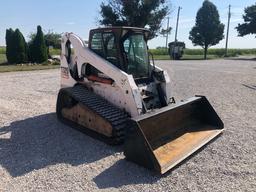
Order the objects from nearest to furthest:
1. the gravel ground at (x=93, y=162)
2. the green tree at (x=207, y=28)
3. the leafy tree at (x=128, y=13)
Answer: the gravel ground at (x=93, y=162) < the leafy tree at (x=128, y=13) < the green tree at (x=207, y=28)

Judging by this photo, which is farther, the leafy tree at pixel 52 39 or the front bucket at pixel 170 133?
the leafy tree at pixel 52 39

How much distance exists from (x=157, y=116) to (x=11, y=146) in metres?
2.54

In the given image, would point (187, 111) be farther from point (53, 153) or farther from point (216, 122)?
point (53, 153)

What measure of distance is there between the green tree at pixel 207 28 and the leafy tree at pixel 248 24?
26.8 ft

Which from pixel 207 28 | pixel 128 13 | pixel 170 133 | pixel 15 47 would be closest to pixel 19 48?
pixel 15 47

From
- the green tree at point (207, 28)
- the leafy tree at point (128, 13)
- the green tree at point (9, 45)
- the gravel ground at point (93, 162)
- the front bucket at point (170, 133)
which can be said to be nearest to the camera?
the gravel ground at point (93, 162)

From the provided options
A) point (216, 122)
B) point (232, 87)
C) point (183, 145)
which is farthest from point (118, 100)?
point (232, 87)

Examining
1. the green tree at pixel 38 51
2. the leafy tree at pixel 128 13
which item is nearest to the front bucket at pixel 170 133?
the green tree at pixel 38 51

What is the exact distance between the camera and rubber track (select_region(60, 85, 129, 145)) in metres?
5.75

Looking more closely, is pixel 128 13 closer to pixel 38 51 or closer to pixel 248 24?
pixel 38 51

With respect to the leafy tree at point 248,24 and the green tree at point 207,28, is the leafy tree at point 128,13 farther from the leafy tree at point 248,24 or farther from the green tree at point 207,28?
the leafy tree at point 248,24

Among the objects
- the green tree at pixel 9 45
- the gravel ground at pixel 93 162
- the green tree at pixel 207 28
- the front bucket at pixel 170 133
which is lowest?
the gravel ground at pixel 93 162

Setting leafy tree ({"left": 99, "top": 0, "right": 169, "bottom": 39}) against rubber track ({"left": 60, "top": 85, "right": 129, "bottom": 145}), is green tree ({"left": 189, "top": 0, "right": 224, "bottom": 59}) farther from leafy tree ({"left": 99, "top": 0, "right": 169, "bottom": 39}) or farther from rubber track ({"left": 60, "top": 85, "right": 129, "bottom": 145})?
rubber track ({"left": 60, "top": 85, "right": 129, "bottom": 145})

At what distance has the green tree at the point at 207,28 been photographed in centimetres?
4656
